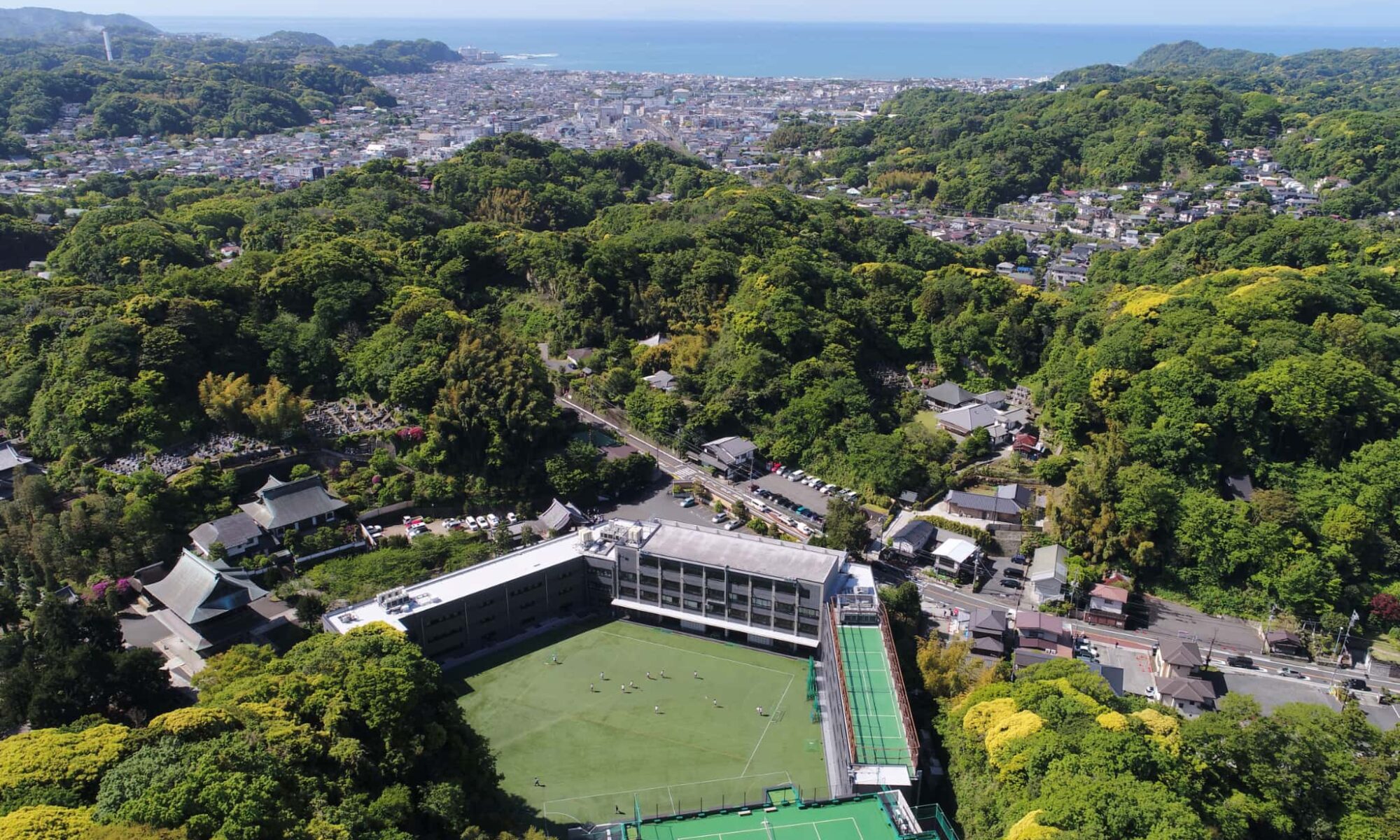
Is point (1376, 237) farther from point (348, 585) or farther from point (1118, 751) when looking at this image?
point (348, 585)

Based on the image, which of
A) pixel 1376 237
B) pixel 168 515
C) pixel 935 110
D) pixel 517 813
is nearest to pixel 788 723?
pixel 517 813

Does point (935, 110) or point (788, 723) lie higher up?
point (935, 110)

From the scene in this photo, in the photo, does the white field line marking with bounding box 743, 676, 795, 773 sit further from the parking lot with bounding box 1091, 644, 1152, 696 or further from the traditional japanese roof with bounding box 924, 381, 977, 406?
the traditional japanese roof with bounding box 924, 381, 977, 406

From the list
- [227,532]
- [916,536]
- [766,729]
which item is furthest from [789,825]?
[227,532]

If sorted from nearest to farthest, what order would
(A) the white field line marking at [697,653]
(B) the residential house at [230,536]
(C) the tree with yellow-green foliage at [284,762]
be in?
(C) the tree with yellow-green foliage at [284,762], (A) the white field line marking at [697,653], (B) the residential house at [230,536]

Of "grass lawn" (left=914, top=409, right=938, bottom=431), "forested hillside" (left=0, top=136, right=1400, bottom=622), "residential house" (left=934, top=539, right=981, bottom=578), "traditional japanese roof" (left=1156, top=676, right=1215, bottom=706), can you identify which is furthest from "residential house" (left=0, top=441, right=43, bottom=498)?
"traditional japanese roof" (left=1156, top=676, right=1215, bottom=706)

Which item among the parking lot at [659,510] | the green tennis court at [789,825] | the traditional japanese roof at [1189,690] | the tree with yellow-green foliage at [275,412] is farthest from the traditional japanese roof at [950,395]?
the tree with yellow-green foliage at [275,412]

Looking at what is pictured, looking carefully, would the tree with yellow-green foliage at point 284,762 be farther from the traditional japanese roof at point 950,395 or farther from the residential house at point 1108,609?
the traditional japanese roof at point 950,395

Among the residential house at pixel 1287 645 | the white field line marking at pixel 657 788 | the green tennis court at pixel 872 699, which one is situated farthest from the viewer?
the residential house at pixel 1287 645
